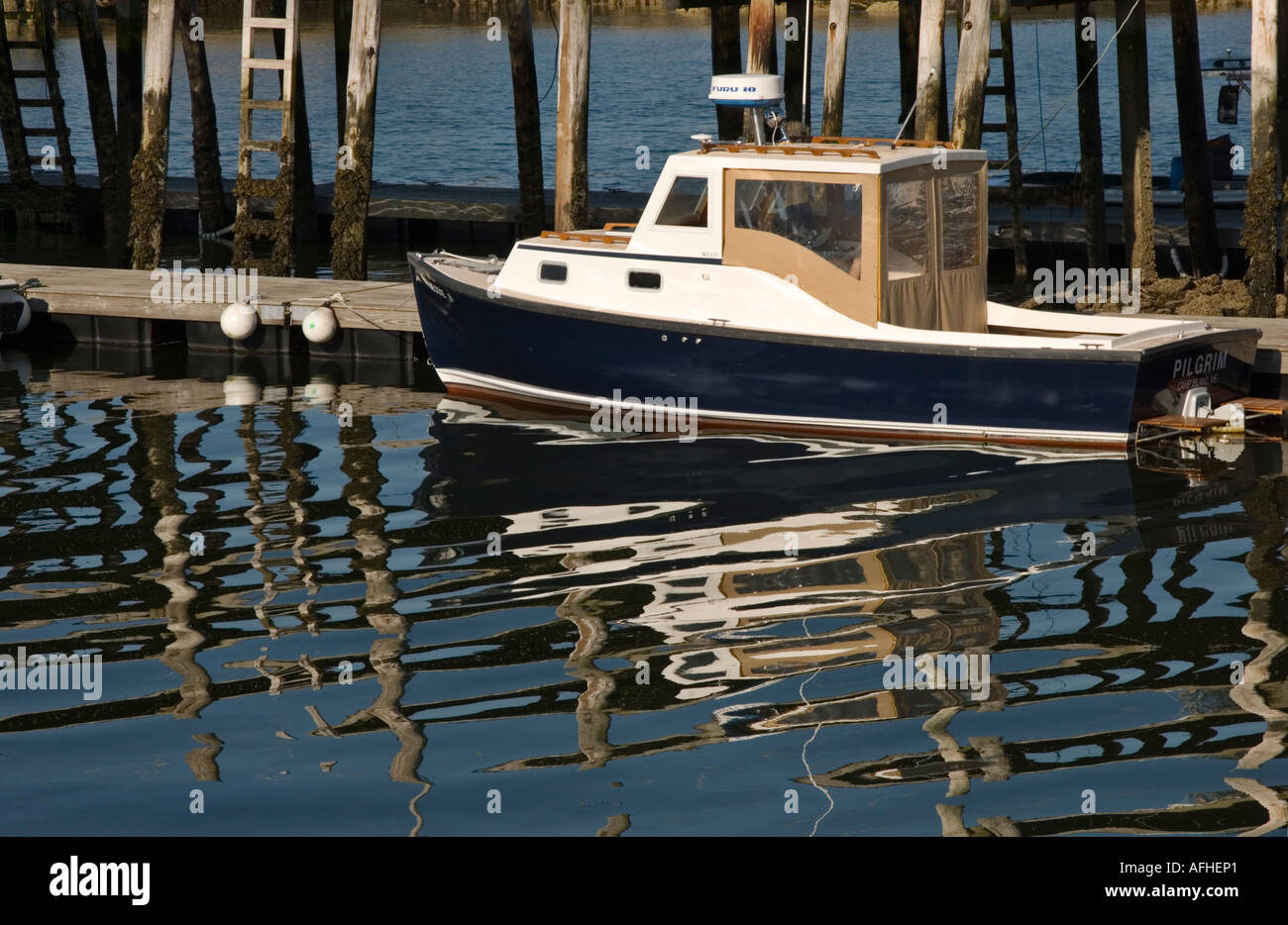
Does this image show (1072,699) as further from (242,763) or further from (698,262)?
(698,262)

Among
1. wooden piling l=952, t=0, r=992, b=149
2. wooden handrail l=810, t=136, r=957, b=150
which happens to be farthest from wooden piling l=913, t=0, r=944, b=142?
wooden handrail l=810, t=136, r=957, b=150

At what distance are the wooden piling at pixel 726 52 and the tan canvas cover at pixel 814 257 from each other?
304 inches

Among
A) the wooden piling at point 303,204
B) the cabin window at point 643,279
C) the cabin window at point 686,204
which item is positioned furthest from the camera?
the wooden piling at point 303,204

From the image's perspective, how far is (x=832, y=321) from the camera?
1138cm

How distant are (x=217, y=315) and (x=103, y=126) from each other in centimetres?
756

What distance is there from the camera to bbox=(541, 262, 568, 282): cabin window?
39.9ft

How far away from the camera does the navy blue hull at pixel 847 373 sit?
11.0m

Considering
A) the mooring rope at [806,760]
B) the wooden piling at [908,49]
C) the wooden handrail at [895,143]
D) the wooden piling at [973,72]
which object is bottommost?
the mooring rope at [806,760]

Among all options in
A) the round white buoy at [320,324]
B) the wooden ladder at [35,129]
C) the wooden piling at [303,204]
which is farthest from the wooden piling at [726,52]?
the wooden ladder at [35,129]

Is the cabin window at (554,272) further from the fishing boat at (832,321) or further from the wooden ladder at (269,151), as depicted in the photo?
the wooden ladder at (269,151)

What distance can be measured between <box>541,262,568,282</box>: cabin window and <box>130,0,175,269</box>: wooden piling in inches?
210

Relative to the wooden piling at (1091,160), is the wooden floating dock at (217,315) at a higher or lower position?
lower

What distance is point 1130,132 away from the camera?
51.6 feet

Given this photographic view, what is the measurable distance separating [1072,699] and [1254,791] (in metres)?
1.05
